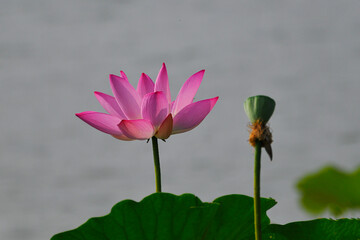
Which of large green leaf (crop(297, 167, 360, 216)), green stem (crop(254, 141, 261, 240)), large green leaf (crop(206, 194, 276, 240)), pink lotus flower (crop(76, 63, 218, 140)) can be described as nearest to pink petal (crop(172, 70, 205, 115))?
pink lotus flower (crop(76, 63, 218, 140))

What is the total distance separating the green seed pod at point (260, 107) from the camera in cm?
51

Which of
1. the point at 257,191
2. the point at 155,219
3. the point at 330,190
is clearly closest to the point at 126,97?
the point at 155,219

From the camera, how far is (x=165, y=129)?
76cm

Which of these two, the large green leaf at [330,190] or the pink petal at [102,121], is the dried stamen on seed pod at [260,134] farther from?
the large green leaf at [330,190]

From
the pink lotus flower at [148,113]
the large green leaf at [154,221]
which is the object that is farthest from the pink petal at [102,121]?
the large green leaf at [154,221]

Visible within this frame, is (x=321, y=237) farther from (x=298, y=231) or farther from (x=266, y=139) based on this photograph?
(x=266, y=139)

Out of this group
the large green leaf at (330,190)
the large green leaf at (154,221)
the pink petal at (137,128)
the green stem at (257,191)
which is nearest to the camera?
the green stem at (257,191)

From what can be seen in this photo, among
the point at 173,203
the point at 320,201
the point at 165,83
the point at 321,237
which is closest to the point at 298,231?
the point at 321,237

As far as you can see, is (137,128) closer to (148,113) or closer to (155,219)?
(148,113)

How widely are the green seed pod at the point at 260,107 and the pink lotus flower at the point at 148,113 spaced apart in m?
0.22

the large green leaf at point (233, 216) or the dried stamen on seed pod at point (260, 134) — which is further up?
the dried stamen on seed pod at point (260, 134)

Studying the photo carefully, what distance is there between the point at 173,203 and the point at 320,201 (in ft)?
10.3

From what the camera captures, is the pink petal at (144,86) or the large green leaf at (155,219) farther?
the pink petal at (144,86)

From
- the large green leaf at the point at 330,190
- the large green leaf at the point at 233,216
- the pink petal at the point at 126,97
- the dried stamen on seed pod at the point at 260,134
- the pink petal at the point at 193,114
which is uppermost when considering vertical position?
the large green leaf at the point at 330,190
